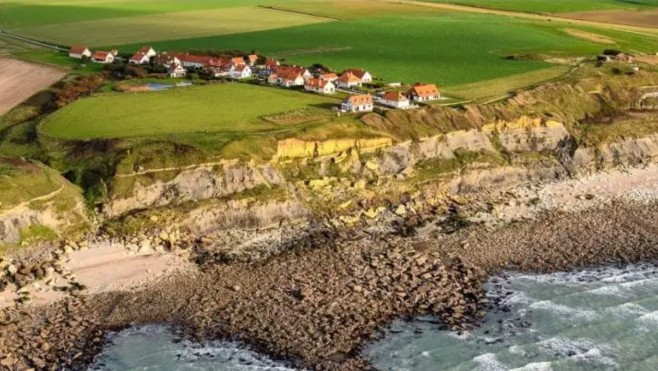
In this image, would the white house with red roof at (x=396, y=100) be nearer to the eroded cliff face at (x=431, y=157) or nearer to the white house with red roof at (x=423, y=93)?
the white house with red roof at (x=423, y=93)

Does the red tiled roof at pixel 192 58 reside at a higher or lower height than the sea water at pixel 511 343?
higher

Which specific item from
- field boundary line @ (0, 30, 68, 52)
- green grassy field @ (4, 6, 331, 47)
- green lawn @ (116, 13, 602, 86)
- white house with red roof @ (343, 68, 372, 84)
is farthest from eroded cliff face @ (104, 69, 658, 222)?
green grassy field @ (4, 6, 331, 47)

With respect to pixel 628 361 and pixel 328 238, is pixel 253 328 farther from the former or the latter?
pixel 628 361

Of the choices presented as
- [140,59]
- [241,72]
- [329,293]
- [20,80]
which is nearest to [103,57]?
[140,59]

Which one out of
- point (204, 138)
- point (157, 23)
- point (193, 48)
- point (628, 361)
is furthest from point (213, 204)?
point (157, 23)

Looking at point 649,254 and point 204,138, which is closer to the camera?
point 649,254

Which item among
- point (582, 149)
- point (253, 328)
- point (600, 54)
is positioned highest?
point (600, 54)

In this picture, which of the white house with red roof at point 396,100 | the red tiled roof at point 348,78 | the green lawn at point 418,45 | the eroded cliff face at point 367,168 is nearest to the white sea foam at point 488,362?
the eroded cliff face at point 367,168
